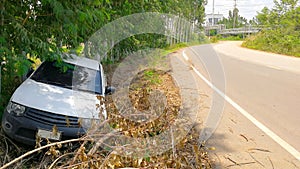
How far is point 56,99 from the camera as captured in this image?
14.0 feet

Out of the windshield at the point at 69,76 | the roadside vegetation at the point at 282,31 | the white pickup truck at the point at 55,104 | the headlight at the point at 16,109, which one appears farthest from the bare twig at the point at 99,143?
the roadside vegetation at the point at 282,31

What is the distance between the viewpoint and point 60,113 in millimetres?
3924

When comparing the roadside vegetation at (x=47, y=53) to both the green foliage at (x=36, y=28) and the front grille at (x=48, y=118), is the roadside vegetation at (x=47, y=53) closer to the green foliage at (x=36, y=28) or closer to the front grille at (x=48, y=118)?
the green foliage at (x=36, y=28)

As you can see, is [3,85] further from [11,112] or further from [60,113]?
[60,113]

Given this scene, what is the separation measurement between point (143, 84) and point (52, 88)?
4.13 m

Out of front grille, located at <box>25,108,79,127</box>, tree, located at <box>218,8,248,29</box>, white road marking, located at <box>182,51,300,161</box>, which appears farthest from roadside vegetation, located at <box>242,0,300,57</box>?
tree, located at <box>218,8,248,29</box>

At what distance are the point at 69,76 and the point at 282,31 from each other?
28289 millimetres

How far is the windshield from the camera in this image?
4980 mm

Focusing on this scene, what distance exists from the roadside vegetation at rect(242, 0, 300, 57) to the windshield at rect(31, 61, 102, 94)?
21195 millimetres

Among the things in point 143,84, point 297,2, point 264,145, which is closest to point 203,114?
point 264,145

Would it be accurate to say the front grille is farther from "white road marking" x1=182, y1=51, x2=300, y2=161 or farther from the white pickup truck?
"white road marking" x1=182, y1=51, x2=300, y2=161

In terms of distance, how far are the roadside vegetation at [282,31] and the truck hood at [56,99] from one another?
2193cm

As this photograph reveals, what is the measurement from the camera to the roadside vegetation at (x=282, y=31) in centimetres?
2503

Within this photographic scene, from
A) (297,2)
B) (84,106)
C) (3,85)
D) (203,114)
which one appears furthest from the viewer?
(297,2)
